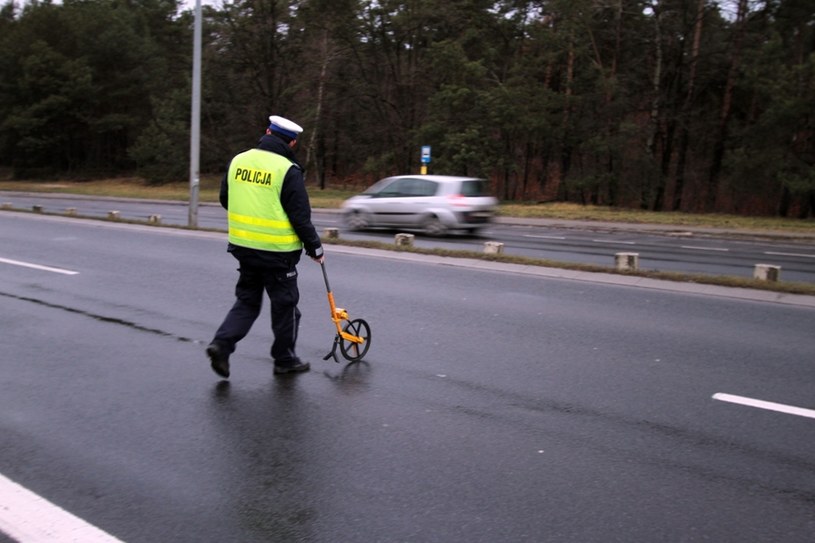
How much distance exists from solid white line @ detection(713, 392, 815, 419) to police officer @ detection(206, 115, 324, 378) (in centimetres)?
318

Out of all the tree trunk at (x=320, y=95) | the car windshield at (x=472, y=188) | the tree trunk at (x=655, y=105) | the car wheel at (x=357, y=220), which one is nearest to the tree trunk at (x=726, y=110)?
the tree trunk at (x=655, y=105)

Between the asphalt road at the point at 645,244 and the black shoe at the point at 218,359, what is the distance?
8.46 metres

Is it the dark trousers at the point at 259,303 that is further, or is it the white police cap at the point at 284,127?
the dark trousers at the point at 259,303

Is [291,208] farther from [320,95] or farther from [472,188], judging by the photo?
[320,95]

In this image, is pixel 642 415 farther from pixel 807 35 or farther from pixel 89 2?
pixel 89 2

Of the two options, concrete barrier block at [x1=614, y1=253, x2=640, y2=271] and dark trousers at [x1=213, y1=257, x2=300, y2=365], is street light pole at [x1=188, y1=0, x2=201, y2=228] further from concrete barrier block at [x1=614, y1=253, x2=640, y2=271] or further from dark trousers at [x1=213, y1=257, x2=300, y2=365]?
dark trousers at [x1=213, y1=257, x2=300, y2=365]

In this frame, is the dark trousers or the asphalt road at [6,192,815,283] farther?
the asphalt road at [6,192,815,283]

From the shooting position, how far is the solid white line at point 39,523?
132 inches

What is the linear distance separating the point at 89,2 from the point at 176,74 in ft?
43.8

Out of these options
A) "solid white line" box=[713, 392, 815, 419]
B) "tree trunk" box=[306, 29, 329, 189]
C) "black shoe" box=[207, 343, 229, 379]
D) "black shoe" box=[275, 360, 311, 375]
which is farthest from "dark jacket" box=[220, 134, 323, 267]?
"tree trunk" box=[306, 29, 329, 189]

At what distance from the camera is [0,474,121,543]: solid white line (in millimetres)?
3359

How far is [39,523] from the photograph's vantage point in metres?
3.49

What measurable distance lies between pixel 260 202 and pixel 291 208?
0.23 meters

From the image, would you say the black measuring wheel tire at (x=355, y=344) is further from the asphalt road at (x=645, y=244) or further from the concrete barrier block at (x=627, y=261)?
the asphalt road at (x=645, y=244)
